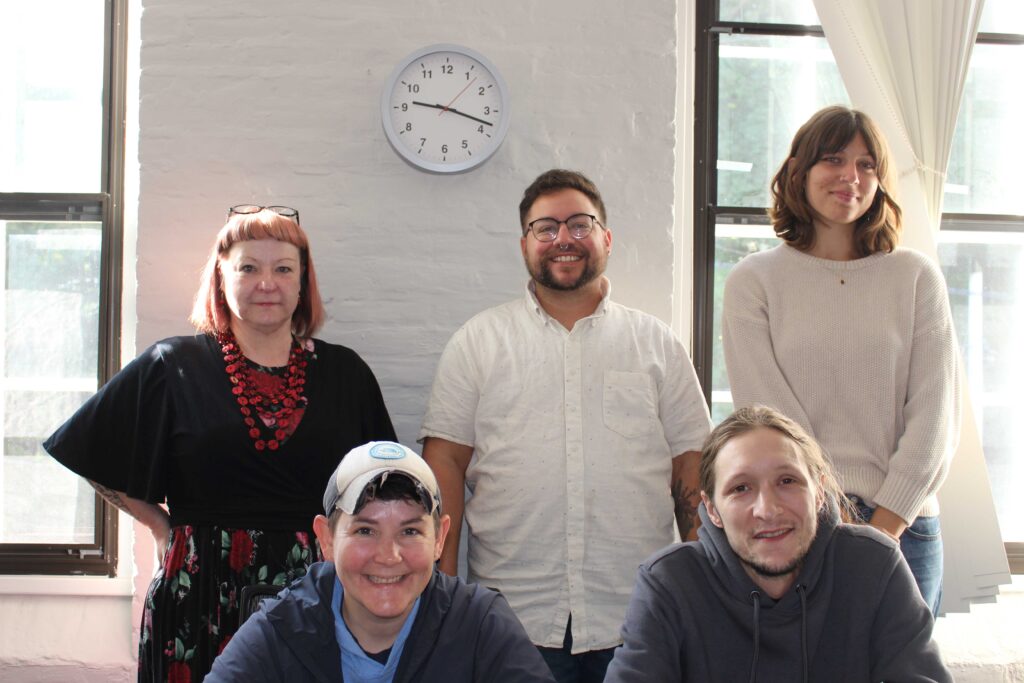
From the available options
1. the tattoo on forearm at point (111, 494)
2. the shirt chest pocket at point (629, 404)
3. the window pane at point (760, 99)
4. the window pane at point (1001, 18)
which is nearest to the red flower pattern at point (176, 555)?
the tattoo on forearm at point (111, 494)

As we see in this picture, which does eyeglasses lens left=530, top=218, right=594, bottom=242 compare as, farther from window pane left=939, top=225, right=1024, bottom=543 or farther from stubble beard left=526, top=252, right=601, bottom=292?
window pane left=939, top=225, right=1024, bottom=543

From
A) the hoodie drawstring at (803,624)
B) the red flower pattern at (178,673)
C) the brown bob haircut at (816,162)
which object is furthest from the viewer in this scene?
the brown bob haircut at (816,162)

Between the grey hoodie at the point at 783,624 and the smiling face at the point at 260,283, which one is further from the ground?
the smiling face at the point at 260,283

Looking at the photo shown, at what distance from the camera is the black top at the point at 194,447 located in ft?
7.66

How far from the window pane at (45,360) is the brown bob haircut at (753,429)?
2237mm

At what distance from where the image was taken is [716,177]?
353 cm

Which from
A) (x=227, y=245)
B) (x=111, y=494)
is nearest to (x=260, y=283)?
(x=227, y=245)

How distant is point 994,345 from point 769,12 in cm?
140

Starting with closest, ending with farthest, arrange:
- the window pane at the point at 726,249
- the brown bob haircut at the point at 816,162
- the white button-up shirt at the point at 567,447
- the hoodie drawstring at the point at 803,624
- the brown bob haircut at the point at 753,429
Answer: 1. the hoodie drawstring at the point at 803,624
2. the brown bob haircut at the point at 753,429
3. the white button-up shirt at the point at 567,447
4. the brown bob haircut at the point at 816,162
5. the window pane at the point at 726,249

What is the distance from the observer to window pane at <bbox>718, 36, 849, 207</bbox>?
3539 millimetres

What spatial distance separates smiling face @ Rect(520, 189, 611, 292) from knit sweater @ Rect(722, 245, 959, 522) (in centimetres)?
38

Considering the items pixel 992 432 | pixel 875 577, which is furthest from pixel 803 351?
pixel 992 432

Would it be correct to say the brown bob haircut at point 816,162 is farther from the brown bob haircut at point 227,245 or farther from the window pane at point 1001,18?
the window pane at point 1001,18

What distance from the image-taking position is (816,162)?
8.33ft
